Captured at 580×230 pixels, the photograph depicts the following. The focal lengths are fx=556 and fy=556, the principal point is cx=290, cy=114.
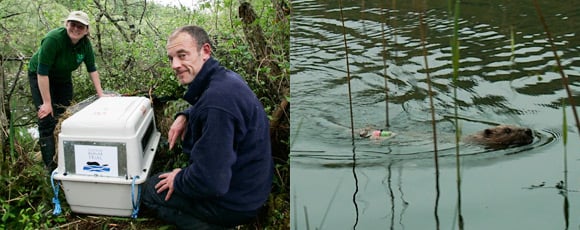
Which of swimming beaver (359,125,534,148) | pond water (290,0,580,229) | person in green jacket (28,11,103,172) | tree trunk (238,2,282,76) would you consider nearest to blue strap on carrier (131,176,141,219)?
pond water (290,0,580,229)

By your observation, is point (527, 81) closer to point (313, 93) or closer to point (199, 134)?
point (313, 93)

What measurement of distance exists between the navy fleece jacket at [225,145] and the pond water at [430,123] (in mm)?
341

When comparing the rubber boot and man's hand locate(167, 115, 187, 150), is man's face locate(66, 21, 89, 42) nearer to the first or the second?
the rubber boot

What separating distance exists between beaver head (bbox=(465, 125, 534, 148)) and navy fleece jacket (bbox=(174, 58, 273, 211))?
7.03 feet

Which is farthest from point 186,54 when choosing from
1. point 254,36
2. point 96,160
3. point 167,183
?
point 254,36

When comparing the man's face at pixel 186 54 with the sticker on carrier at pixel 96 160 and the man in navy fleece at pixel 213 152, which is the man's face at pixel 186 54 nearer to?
the man in navy fleece at pixel 213 152

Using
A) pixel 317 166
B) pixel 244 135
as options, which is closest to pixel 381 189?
pixel 317 166

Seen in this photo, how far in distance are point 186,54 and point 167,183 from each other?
2.43 ft

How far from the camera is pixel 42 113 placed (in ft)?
14.0

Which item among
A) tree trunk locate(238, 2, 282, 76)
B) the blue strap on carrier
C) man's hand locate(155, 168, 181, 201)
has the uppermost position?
tree trunk locate(238, 2, 282, 76)

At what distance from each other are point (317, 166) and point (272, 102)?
684 mm

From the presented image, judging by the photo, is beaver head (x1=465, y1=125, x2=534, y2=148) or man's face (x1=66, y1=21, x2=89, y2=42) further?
beaver head (x1=465, y1=125, x2=534, y2=148)

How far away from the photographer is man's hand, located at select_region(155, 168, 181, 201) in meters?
3.11

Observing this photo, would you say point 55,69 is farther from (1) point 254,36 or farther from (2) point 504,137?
(2) point 504,137
